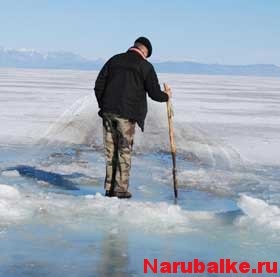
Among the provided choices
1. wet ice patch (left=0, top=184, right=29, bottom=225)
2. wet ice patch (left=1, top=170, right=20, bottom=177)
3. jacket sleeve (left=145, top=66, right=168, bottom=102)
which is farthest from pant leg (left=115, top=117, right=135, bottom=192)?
wet ice patch (left=1, top=170, right=20, bottom=177)

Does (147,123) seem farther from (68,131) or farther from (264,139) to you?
(264,139)

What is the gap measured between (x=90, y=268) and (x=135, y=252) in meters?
0.48

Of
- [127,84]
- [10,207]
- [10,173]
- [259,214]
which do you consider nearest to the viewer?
[259,214]

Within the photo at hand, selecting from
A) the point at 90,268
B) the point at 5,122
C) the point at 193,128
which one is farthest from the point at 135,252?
the point at 5,122

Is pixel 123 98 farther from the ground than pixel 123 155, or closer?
farther from the ground

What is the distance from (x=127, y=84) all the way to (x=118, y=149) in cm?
70

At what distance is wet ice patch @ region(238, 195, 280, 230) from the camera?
186 inches

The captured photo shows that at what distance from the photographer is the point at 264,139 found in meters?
11.3

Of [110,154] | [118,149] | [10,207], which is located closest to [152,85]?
[118,149]

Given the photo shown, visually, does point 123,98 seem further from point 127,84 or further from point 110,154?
point 110,154

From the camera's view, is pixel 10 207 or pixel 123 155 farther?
pixel 123 155

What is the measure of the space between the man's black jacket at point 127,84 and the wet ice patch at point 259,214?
4.96ft

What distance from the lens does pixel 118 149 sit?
231 inches

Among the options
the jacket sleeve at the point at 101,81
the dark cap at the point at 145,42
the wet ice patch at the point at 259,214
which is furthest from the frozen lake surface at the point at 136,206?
the dark cap at the point at 145,42
